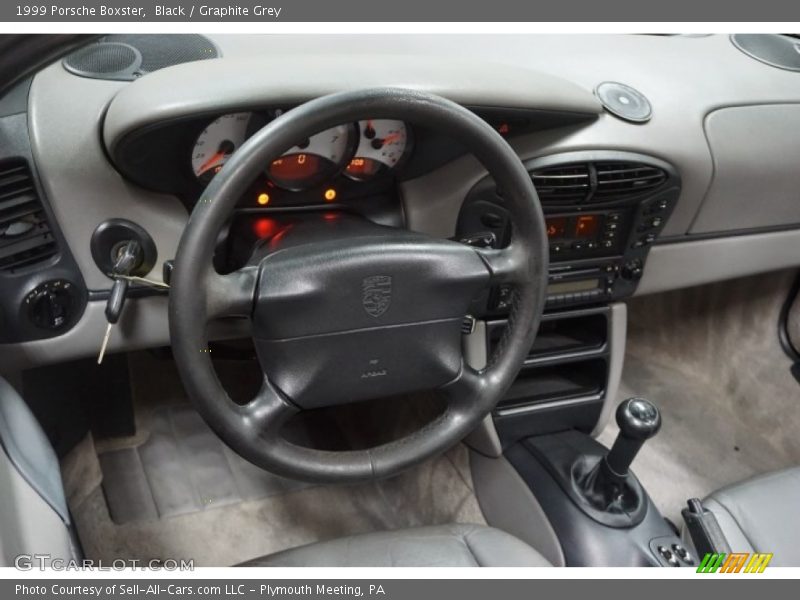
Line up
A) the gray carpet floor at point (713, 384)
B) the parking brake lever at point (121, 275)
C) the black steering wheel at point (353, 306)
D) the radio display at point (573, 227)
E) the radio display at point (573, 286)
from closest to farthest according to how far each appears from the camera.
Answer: the black steering wheel at point (353, 306) → the parking brake lever at point (121, 275) → the radio display at point (573, 227) → the radio display at point (573, 286) → the gray carpet floor at point (713, 384)

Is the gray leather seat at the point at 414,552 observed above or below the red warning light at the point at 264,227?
below

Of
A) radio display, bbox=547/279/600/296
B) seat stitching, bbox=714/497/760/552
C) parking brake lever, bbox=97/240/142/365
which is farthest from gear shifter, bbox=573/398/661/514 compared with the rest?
parking brake lever, bbox=97/240/142/365

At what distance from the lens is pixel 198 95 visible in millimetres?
964

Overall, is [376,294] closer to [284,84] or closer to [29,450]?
[284,84]

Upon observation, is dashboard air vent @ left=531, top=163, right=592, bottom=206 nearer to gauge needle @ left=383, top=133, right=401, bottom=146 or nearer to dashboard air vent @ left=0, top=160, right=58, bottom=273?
gauge needle @ left=383, top=133, right=401, bottom=146

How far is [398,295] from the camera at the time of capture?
0.95 m

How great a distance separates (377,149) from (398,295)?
12.0 inches

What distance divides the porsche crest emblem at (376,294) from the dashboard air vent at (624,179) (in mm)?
561

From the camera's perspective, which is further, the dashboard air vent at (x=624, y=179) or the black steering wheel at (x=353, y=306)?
the dashboard air vent at (x=624, y=179)

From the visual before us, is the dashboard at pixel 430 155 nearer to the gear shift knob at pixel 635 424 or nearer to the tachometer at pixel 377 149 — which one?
the tachometer at pixel 377 149

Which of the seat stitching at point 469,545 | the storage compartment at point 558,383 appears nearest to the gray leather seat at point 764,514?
the storage compartment at point 558,383

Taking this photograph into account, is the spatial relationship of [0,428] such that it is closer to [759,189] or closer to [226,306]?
[226,306]

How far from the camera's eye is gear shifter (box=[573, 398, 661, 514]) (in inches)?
48.9

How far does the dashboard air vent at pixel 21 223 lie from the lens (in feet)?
3.34
